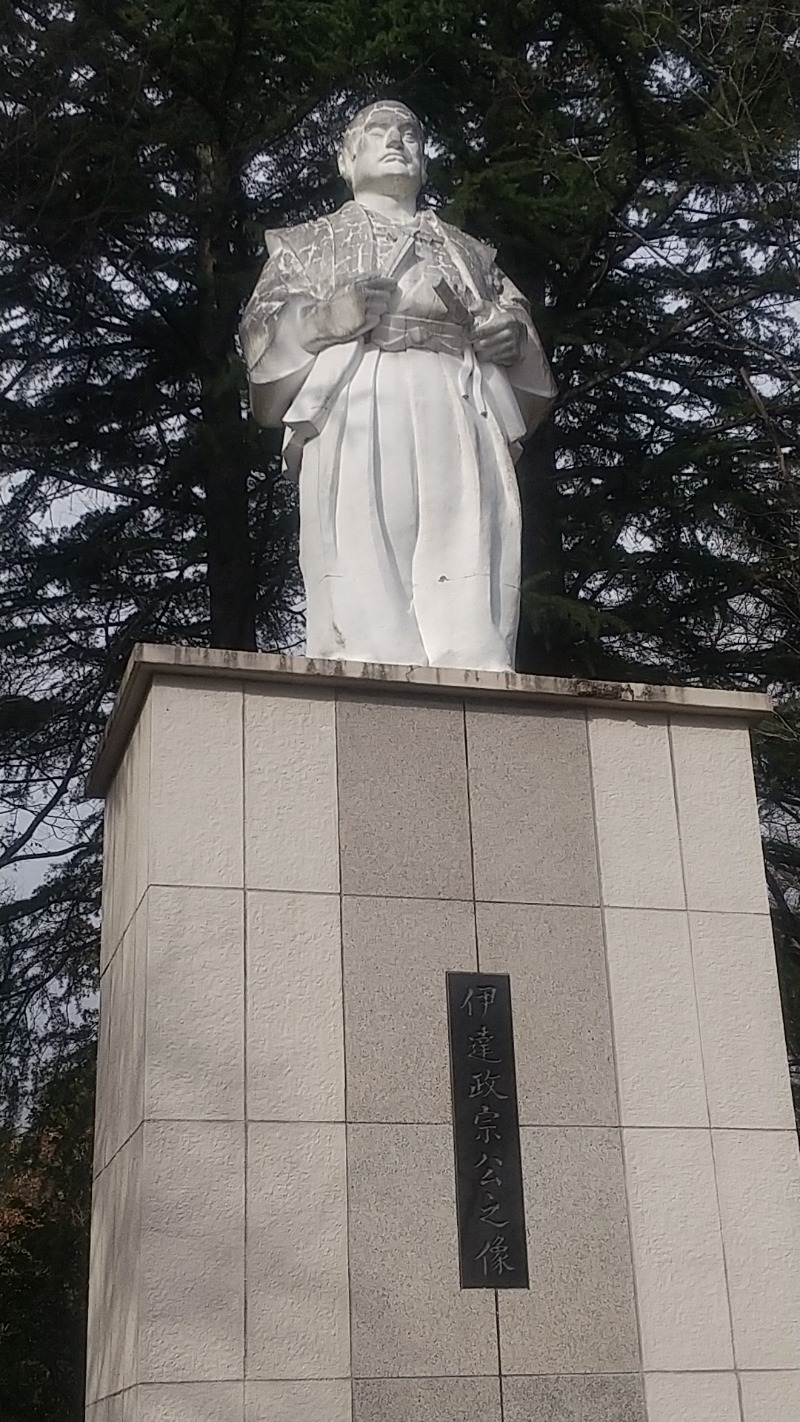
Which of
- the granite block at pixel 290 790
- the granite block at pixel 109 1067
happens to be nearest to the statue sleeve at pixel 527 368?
the granite block at pixel 290 790

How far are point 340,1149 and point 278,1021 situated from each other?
0.38m

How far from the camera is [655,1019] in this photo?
4969 mm

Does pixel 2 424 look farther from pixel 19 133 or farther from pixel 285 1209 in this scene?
pixel 285 1209

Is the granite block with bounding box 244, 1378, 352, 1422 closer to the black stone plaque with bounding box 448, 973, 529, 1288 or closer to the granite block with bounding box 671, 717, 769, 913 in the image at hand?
the black stone plaque with bounding box 448, 973, 529, 1288

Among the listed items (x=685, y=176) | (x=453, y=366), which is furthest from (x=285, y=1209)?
(x=685, y=176)

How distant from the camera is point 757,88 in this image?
9016mm

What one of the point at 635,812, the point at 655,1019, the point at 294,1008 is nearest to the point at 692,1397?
the point at 655,1019

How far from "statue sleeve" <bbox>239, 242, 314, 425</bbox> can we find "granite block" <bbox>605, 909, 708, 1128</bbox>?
2184 mm

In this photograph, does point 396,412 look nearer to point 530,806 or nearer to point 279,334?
point 279,334

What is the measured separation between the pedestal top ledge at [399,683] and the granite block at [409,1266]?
132 cm

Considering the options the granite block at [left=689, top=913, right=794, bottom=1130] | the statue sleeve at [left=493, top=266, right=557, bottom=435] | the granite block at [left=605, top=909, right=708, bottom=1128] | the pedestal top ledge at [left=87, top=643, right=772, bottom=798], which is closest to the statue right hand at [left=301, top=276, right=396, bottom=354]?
the statue sleeve at [left=493, top=266, right=557, bottom=435]

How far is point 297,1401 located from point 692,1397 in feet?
3.56

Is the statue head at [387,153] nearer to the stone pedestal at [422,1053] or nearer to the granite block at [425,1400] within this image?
the stone pedestal at [422,1053]

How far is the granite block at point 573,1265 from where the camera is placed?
4.47 metres
